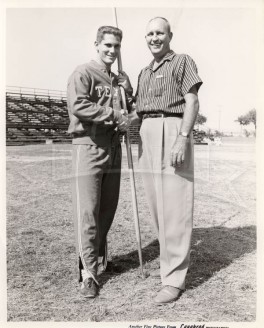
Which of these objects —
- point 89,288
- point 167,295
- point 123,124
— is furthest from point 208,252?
point 123,124

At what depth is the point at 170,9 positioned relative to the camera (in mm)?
2857

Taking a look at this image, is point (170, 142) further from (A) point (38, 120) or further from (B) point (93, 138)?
(A) point (38, 120)

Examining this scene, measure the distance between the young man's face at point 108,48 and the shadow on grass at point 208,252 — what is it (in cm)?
161

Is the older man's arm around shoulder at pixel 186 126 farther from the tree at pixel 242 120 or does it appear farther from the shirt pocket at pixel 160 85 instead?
the tree at pixel 242 120

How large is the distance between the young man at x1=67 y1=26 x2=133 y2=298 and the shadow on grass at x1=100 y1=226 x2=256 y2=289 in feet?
1.20

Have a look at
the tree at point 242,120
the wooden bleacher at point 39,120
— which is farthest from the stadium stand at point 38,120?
the tree at point 242,120

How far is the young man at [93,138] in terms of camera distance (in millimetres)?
2625

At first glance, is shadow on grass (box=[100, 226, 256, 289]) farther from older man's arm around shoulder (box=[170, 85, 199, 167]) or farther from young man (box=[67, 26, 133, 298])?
older man's arm around shoulder (box=[170, 85, 199, 167])

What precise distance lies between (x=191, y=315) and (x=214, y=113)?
247 centimetres

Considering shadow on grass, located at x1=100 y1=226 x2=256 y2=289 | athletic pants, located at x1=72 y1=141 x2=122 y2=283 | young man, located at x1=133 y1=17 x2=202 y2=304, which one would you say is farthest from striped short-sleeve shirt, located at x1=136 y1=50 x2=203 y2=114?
shadow on grass, located at x1=100 y1=226 x2=256 y2=289

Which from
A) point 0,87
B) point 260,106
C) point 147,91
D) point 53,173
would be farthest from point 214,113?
point 53,173

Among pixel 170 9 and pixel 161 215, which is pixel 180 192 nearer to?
pixel 161 215

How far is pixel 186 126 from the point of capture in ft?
8.30

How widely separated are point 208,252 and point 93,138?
64.3 inches
